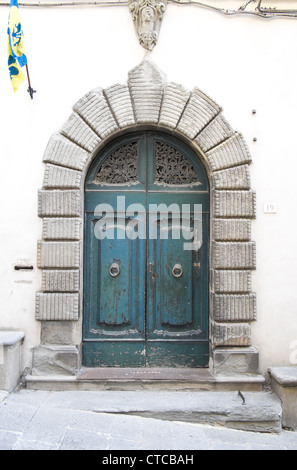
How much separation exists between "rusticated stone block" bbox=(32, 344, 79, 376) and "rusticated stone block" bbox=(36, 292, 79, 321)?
0.35m

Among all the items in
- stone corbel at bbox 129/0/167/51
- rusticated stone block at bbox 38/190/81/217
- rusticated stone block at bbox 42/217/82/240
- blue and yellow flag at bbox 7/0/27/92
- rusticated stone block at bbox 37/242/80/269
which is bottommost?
rusticated stone block at bbox 37/242/80/269

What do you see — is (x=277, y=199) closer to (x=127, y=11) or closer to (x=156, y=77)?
(x=156, y=77)

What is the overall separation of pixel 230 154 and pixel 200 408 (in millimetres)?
2660

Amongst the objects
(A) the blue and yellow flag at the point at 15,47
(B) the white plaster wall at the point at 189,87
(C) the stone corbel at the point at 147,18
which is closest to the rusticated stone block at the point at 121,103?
(B) the white plaster wall at the point at 189,87

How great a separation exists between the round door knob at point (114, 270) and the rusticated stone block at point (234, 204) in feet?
4.08

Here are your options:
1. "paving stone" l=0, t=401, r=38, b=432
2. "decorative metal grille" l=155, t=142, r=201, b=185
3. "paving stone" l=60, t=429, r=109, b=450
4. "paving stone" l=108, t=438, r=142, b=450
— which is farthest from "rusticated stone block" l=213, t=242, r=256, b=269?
"paving stone" l=0, t=401, r=38, b=432

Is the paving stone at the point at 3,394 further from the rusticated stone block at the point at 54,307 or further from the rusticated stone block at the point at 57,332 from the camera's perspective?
the rusticated stone block at the point at 54,307

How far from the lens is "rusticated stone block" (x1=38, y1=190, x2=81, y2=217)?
452cm

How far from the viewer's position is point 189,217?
4734 millimetres

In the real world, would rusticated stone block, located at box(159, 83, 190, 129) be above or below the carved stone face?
below

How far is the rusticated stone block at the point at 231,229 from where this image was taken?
454 cm

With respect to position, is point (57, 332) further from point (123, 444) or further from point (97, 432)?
point (123, 444)

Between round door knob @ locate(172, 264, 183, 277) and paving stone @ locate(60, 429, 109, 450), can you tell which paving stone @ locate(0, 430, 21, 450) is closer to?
paving stone @ locate(60, 429, 109, 450)

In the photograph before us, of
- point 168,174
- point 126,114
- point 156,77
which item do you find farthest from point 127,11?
point 168,174
